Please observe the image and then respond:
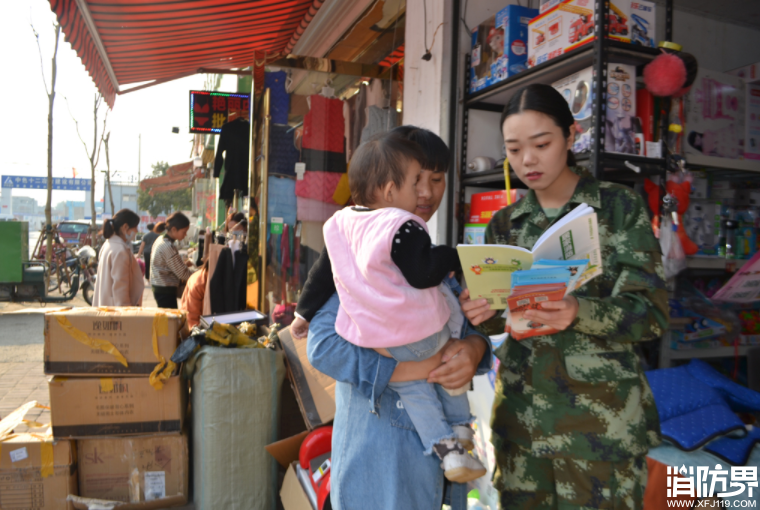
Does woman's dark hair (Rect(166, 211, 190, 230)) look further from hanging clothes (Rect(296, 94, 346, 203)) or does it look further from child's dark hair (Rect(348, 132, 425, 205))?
child's dark hair (Rect(348, 132, 425, 205))

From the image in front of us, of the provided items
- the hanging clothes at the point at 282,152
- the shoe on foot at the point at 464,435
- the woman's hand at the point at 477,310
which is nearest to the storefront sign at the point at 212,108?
the hanging clothes at the point at 282,152

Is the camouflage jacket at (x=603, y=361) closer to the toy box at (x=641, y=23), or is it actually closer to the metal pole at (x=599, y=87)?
the metal pole at (x=599, y=87)

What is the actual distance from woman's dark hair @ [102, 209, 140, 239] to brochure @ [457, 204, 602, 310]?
4621 millimetres

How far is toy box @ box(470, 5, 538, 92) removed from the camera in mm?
2846

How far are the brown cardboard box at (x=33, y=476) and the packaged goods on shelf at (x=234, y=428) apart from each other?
71cm

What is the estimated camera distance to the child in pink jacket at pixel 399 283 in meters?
1.24

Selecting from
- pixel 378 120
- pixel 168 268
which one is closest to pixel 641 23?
pixel 378 120

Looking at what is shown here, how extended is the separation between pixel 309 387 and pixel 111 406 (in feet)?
3.65

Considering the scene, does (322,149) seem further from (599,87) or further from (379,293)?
(379,293)

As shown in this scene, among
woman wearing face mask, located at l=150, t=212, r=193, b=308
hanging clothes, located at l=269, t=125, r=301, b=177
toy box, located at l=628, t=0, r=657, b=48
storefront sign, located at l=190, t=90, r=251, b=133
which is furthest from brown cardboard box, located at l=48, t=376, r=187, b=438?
storefront sign, located at l=190, t=90, r=251, b=133

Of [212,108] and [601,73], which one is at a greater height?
[212,108]

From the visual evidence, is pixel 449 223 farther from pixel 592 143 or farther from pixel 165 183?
pixel 165 183

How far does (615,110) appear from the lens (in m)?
2.22

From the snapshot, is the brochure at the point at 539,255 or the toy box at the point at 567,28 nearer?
the brochure at the point at 539,255
